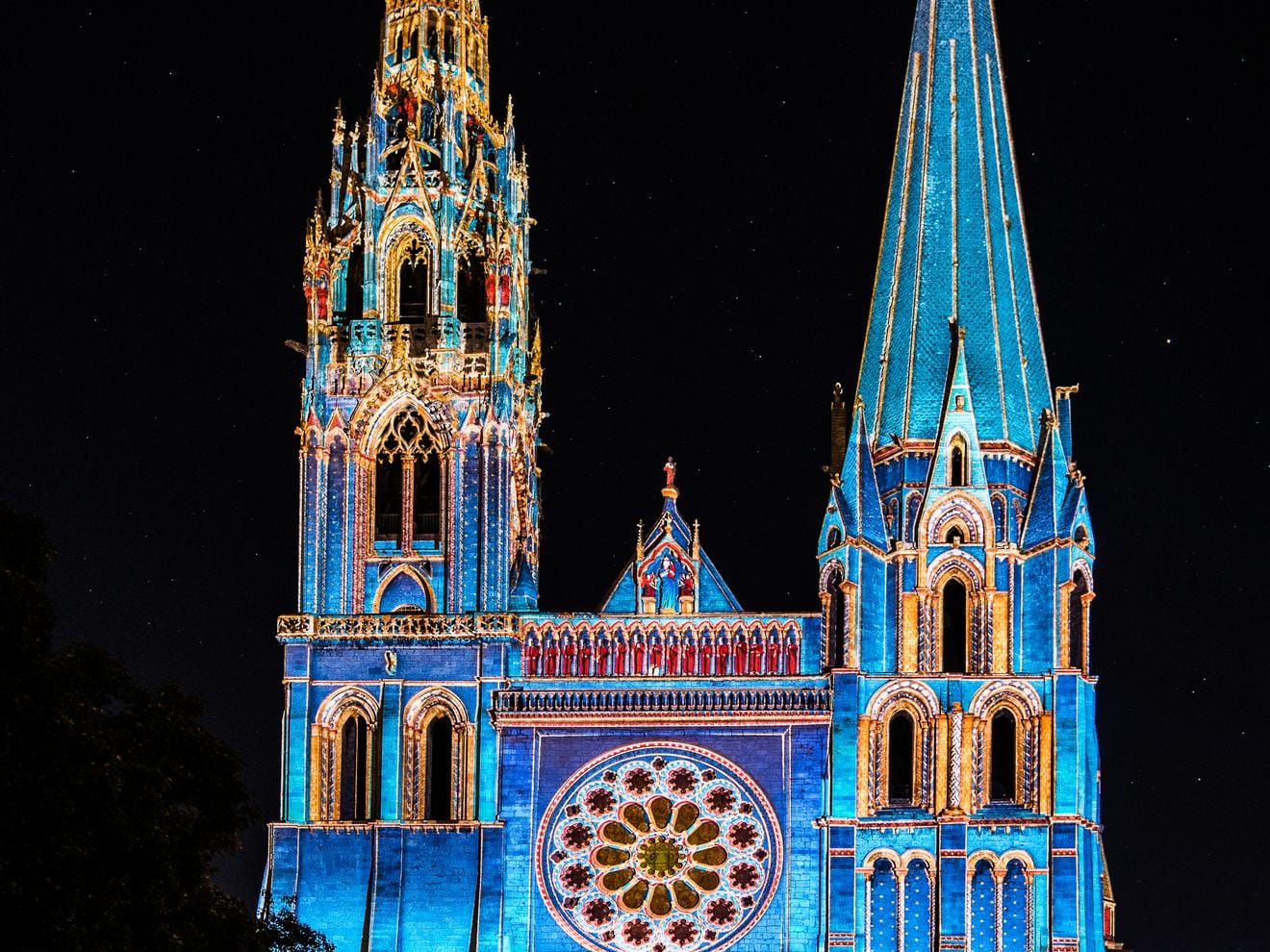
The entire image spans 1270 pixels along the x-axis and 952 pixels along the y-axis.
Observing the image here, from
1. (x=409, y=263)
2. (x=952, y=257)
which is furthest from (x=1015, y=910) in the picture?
(x=409, y=263)

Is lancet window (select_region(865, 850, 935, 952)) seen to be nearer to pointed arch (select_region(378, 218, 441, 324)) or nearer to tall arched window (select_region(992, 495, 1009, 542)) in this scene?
tall arched window (select_region(992, 495, 1009, 542))

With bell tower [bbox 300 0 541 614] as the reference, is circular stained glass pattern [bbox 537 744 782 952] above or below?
below

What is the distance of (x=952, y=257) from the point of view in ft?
144

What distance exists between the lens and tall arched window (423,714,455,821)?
135 feet

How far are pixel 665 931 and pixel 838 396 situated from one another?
10476 millimetres

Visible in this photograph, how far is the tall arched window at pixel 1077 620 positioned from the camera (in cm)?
4100

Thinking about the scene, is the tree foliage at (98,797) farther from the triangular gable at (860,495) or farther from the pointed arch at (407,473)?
the triangular gable at (860,495)

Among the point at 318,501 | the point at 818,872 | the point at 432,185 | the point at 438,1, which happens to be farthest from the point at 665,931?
the point at 438,1

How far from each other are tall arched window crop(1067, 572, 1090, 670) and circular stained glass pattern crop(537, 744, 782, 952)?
18.3 feet

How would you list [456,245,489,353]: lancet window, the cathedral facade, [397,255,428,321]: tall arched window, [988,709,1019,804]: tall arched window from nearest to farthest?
the cathedral facade, [988,709,1019,804]: tall arched window, [397,255,428,321]: tall arched window, [456,245,489,353]: lancet window

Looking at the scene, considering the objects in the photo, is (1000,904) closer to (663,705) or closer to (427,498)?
(663,705)

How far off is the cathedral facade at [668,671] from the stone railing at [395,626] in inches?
1.9

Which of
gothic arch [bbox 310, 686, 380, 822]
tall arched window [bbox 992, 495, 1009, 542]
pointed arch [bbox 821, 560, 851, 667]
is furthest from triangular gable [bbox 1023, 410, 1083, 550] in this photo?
gothic arch [bbox 310, 686, 380, 822]

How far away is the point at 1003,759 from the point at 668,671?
5708 millimetres
